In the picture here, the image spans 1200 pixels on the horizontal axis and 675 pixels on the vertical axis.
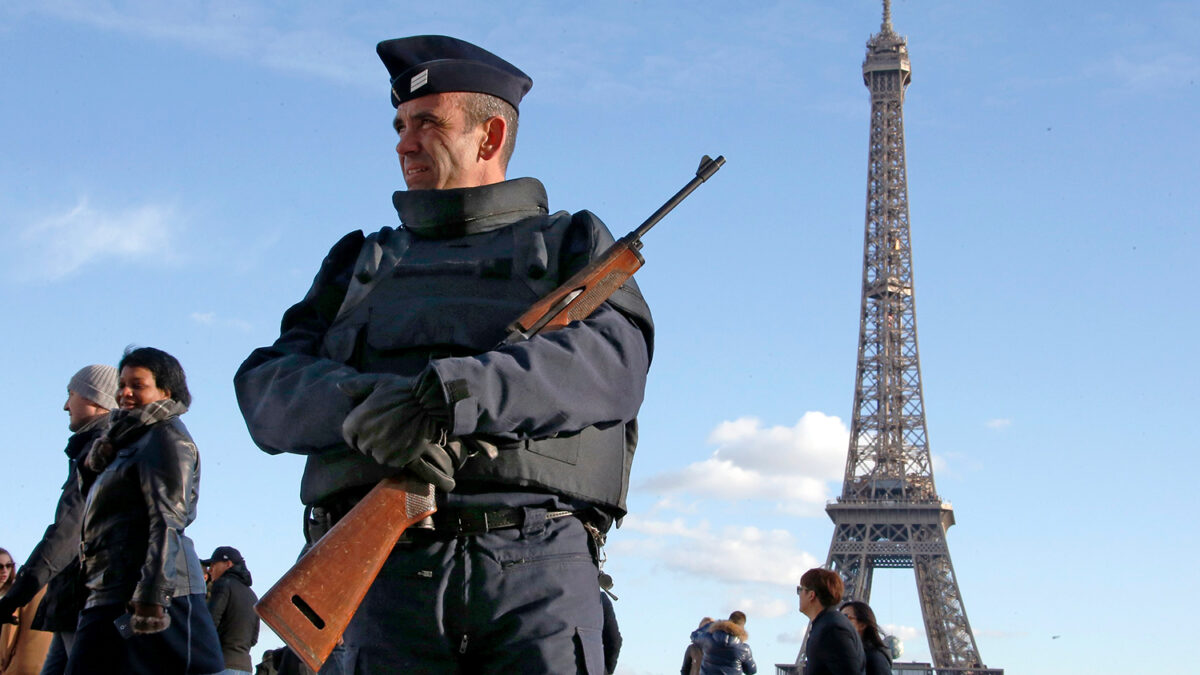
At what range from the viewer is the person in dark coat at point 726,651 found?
1078 cm

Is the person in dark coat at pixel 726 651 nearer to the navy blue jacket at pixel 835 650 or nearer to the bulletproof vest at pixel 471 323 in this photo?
the navy blue jacket at pixel 835 650

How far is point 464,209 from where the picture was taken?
3.14 m

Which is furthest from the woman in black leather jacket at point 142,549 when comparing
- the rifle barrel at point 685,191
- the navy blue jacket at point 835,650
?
the navy blue jacket at point 835,650

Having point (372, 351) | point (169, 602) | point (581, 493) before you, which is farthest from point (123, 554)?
point (581, 493)

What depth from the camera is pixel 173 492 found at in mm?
5008

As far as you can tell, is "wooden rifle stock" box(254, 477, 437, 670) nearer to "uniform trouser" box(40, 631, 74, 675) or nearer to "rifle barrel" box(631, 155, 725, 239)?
"rifle barrel" box(631, 155, 725, 239)

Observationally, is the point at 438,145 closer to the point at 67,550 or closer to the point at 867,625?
the point at 67,550

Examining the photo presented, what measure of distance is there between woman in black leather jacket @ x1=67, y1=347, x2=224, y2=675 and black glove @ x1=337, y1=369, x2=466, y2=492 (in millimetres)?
2567

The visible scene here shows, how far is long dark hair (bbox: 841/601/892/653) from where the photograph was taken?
8742mm

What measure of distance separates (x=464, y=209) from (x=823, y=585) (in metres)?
5.48

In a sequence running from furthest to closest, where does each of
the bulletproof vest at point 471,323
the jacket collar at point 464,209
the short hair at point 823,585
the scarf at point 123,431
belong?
the short hair at point 823,585 → the scarf at point 123,431 → the jacket collar at point 464,209 → the bulletproof vest at point 471,323

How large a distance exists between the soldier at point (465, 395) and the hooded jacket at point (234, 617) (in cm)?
487

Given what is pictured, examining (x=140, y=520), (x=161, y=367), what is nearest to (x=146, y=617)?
(x=140, y=520)

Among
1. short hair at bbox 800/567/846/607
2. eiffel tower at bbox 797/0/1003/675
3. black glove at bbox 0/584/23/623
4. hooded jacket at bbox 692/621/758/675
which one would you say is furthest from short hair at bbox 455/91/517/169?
eiffel tower at bbox 797/0/1003/675
